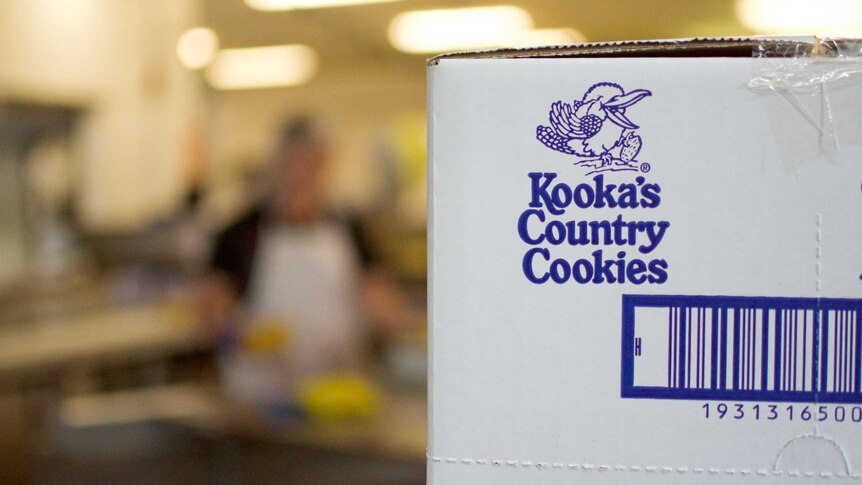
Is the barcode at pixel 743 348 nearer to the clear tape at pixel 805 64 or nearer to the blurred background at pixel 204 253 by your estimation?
the clear tape at pixel 805 64

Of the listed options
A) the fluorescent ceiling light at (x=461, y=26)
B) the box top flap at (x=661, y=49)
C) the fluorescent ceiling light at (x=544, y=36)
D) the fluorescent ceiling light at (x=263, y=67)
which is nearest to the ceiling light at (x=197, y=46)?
the fluorescent ceiling light at (x=263, y=67)

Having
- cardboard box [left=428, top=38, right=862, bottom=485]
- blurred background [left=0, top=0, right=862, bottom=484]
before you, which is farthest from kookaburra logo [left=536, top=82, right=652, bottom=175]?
blurred background [left=0, top=0, right=862, bottom=484]

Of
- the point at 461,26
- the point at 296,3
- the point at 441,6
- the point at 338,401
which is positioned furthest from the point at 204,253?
the point at 338,401

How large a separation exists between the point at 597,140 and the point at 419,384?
1.89 m

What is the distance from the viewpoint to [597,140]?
0.45 m

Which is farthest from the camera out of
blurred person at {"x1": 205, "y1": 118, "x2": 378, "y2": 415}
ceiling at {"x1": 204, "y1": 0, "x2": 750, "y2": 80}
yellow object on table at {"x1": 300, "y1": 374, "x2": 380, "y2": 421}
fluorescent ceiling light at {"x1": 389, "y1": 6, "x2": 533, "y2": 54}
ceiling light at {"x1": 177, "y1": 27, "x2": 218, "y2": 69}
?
ceiling light at {"x1": 177, "y1": 27, "x2": 218, "y2": 69}

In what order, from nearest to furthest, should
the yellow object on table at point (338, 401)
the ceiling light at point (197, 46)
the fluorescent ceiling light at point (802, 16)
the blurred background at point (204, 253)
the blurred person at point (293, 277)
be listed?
the yellow object on table at point (338, 401) → the blurred background at point (204, 253) → the blurred person at point (293, 277) → the fluorescent ceiling light at point (802, 16) → the ceiling light at point (197, 46)

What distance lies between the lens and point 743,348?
452 millimetres

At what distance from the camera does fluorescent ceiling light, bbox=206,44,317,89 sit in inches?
221

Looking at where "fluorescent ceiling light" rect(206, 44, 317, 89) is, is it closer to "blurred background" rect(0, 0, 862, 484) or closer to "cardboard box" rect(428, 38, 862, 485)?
"blurred background" rect(0, 0, 862, 484)

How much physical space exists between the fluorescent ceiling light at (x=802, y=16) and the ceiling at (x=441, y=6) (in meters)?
0.10

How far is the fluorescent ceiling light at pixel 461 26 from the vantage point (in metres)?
4.41

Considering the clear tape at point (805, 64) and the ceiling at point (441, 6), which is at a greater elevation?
the ceiling at point (441, 6)

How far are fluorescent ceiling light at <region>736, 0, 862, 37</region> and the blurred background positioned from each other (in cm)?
2
